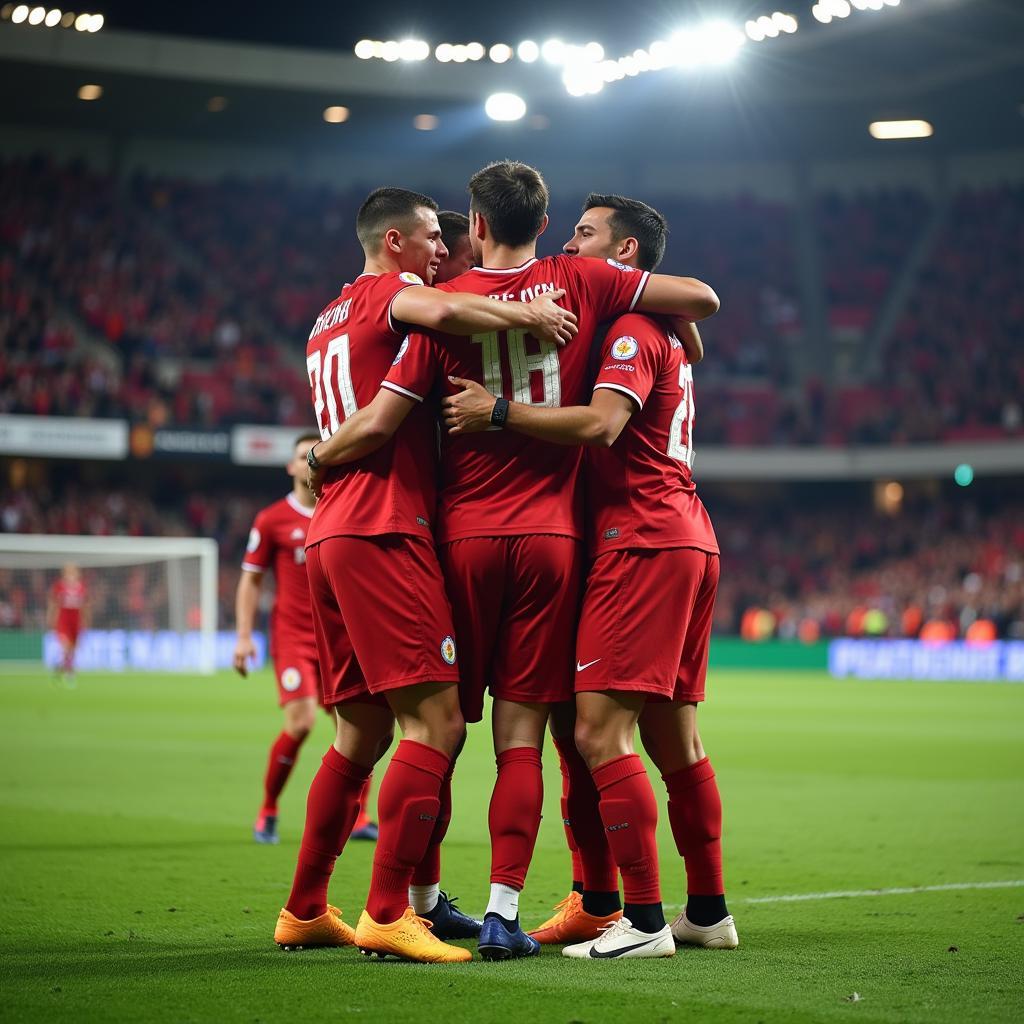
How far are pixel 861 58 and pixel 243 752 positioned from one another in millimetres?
26395

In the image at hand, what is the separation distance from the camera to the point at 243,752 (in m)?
13.8

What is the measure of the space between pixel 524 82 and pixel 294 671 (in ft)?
99.8

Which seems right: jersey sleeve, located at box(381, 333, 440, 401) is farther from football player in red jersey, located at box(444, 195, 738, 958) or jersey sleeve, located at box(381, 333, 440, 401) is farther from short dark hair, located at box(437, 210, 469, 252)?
short dark hair, located at box(437, 210, 469, 252)

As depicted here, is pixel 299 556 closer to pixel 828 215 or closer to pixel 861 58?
pixel 861 58

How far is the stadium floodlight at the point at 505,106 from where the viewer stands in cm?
3688

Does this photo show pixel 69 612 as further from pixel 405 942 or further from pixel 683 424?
pixel 405 942

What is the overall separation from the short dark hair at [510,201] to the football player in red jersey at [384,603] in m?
0.28

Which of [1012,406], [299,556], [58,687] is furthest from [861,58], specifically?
Answer: [299,556]

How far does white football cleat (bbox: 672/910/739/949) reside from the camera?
5.09 meters

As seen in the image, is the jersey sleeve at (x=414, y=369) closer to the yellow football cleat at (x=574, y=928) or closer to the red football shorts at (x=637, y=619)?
the red football shorts at (x=637, y=619)

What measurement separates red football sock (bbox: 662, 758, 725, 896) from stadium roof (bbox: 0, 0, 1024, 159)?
90.0 ft

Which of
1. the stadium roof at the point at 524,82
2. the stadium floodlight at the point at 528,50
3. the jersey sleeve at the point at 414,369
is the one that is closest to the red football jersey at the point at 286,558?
the jersey sleeve at the point at 414,369

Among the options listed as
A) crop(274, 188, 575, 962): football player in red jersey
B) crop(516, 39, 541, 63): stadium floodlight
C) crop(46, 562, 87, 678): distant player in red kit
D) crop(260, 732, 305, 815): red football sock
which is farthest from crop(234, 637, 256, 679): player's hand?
crop(516, 39, 541, 63): stadium floodlight

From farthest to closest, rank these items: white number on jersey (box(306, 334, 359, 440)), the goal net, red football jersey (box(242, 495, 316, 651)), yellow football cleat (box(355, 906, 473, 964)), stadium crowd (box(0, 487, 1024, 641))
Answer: stadium crowd (box(0, 487, 1024, 641))
the goal net
red football jersey (box(242, 495, 316, 651))
white number on jersey (box(306, 334, 359, 440))
yellow football cleat (box(355, 906, 473, 964))
